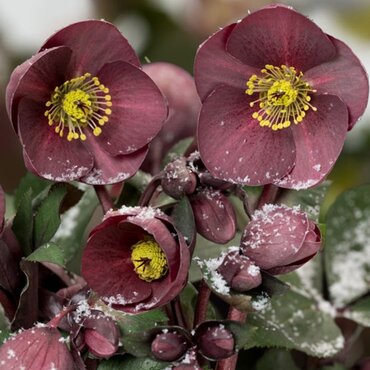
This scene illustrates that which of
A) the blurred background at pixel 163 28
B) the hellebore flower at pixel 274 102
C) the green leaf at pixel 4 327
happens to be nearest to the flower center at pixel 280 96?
the hellebore flower at pixel 274 102

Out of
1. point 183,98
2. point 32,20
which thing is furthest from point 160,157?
point 32,20

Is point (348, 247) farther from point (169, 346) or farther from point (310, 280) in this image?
point (169, 346)

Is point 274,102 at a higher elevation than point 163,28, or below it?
higher

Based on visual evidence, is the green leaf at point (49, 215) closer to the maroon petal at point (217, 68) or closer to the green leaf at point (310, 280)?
the maroon petal at point (217, 68)

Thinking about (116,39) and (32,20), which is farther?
(32,20)

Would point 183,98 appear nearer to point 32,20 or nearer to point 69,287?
point 69,287

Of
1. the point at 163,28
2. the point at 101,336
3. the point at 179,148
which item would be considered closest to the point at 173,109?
the point at 179,148

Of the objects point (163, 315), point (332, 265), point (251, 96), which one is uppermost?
point (251, 96)
